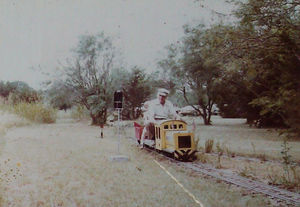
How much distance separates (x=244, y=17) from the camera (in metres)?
4.11

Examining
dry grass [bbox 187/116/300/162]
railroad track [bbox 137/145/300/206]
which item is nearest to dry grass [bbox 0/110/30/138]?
railroad track [bbox 137/145/300/206]

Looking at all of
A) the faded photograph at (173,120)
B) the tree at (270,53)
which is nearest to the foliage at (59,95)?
the faded photograph at (173,120)

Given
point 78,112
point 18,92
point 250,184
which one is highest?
point 18,92

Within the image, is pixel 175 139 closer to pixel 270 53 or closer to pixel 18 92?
pixel 270 53

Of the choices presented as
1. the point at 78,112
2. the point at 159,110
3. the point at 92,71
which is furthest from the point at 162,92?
the point at 78,112

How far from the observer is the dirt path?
8.85 ft

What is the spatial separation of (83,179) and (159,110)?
7.14 ft

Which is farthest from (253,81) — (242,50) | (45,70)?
(45,70)

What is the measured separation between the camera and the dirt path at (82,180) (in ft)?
8.85

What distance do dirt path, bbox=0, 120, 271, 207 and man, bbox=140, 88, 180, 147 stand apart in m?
0.67

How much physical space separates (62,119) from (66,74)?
781 millimetres

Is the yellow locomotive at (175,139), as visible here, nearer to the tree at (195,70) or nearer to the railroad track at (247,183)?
the railroad track at (247,183)

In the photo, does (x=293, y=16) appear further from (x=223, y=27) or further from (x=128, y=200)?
(x=128, y=200)

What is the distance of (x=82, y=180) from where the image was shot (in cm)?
329
